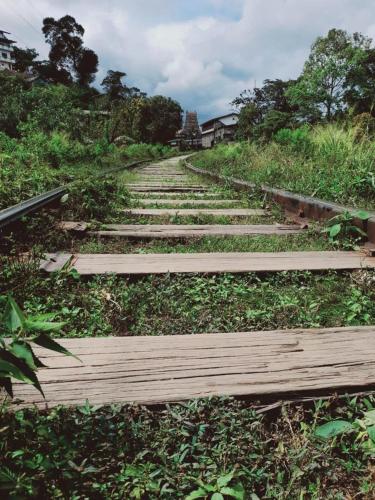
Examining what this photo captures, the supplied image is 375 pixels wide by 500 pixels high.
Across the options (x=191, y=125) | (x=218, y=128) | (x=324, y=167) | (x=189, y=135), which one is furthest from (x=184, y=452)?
(x=218, y=128)

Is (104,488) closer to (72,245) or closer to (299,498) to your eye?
(299,498)

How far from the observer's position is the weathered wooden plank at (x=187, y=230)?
332cm

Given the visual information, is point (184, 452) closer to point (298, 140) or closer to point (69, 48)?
point (298, 140)

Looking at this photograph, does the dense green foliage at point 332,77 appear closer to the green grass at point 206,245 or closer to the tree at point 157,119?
the tree at point 157,119

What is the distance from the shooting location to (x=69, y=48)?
77.9m

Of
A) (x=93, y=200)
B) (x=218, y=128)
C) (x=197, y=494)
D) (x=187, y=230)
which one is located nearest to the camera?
(x=197, y=494)

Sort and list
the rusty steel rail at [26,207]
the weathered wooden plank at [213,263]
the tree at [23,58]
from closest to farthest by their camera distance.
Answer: the weathered wooden plank at [213,263] < the rusty steel rail at [26,207] < the tree at [23,58]

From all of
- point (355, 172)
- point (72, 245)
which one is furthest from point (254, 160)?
point (72, 245)

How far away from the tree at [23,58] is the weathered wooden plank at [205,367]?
322 ft

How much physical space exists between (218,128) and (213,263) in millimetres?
85684

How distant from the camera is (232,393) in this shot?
1.25 m

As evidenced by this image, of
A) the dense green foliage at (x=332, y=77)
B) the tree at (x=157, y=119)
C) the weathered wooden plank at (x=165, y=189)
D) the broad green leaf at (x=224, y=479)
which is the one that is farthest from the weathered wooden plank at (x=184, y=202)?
the dense green foliage at (x=332, y=77)

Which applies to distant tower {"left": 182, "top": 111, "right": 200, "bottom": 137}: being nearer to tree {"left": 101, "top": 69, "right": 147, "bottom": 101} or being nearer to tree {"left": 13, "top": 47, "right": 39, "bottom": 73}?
tree {"left": 101, "top": 69, "right": 147, "bottom": 101}

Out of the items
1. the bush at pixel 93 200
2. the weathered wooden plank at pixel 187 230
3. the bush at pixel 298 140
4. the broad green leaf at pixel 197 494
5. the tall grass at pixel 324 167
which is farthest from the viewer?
the bush at pixel 298 140
